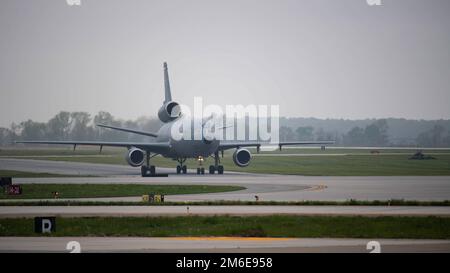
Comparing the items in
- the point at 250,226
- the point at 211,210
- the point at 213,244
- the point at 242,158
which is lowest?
the point at 213,244

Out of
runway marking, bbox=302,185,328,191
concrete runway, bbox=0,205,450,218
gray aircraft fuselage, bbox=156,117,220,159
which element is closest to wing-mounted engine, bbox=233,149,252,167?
gray aircraft fuselage, bbox=156,117,220,159

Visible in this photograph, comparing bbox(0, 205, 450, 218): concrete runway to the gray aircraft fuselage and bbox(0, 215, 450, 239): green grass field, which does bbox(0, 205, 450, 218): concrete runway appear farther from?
the gray aircraft fuselage

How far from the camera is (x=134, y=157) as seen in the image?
79688mm

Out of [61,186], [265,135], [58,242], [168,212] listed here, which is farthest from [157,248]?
[265,135]

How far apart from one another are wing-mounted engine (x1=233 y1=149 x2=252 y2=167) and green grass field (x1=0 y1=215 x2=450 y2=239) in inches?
1945

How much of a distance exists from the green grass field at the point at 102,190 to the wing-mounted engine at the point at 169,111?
1157 inches

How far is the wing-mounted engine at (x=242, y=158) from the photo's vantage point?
278ft

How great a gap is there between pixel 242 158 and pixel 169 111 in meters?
9.72

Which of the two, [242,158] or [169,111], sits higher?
[169,111]

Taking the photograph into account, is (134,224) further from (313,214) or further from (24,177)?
(24,177)

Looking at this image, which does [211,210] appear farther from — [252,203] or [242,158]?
[242,158]

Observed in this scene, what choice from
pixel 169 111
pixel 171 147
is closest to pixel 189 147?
pixel 171 147

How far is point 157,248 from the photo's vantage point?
26.2 m
